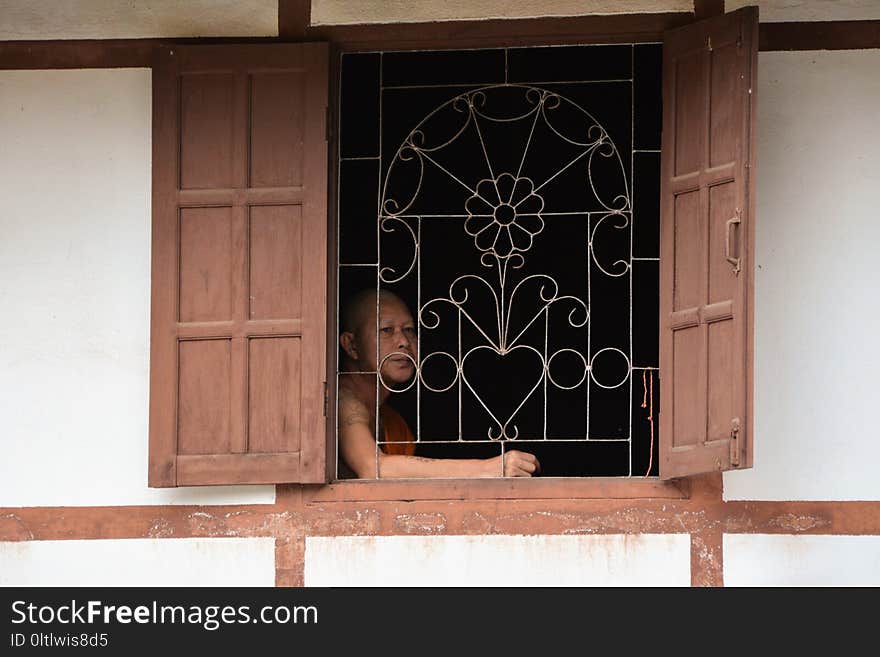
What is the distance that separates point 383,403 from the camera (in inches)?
320

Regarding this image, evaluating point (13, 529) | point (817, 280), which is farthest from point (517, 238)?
point (13, 529)

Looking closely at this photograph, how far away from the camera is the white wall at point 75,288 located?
7.46 meters

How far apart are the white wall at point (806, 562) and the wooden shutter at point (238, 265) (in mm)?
1590

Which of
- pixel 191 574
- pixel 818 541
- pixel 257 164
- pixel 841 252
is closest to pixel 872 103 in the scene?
pixel 841 252

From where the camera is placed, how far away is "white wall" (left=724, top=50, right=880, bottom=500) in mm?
7227

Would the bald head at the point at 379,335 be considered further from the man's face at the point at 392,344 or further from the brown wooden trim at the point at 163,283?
the brown wooden trim at the point at 163,283

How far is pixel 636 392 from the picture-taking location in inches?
386

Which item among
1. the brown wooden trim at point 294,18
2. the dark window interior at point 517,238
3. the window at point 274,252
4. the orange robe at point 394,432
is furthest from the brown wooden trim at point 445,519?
the brown wooden trim at point 294,18

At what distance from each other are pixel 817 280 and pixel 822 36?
93 cm

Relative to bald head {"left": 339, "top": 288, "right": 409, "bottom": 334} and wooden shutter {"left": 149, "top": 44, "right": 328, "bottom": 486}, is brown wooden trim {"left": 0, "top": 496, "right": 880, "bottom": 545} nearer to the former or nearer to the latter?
wooden shutter {"left": 149, "top": 44, "right": 328, "bottom": 486}

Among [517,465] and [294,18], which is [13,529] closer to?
[517,465]

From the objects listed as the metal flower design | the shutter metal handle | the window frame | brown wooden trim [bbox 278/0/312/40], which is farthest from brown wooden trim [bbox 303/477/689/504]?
brown wooden trim [bbox 278/0/312/40]

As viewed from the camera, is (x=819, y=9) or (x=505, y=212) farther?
(x=505, y=212)

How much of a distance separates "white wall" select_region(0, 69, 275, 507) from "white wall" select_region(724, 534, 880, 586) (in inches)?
80.6
